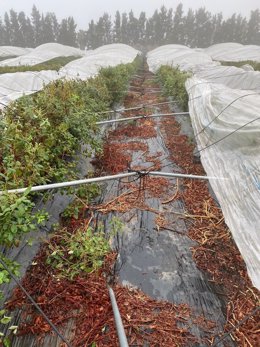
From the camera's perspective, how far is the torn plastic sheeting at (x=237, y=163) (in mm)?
2016

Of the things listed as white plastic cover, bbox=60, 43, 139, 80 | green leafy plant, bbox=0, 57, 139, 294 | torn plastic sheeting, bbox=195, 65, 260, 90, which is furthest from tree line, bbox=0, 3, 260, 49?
green leafy plant, bbox=0, 57, 139, 294

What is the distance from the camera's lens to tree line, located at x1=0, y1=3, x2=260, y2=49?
47188 mm

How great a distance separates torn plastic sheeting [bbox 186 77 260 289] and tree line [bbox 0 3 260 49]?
5020 centimetres

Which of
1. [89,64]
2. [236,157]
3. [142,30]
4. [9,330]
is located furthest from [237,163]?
[142,30]

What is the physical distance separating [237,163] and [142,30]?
55487mm

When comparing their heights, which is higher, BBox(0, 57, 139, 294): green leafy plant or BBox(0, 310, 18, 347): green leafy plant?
BBox(0, 57, 139, 294): green leafy plant

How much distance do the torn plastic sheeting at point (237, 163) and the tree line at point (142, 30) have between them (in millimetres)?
50199

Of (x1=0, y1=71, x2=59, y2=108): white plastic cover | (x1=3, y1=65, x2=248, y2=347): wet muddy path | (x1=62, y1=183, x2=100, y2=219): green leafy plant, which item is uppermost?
(x1=0, y1=71, x2=59, y2=108): white plastic cover

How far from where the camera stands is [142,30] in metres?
50.8

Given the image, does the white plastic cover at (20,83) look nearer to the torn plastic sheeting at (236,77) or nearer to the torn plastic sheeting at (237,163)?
the torn plastic sheeting at (237,163)

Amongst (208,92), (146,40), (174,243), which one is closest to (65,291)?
(174,243)

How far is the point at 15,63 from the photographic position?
17594 millimetres

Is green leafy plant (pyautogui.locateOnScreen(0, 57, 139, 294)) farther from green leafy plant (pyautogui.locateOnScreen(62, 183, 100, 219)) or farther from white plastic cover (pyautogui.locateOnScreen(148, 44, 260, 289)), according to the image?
white plastic cover (pyautogui.locateOnScreen(148, 44, 260, 289))

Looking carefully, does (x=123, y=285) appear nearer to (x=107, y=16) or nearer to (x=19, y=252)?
(x=19, y=252)
